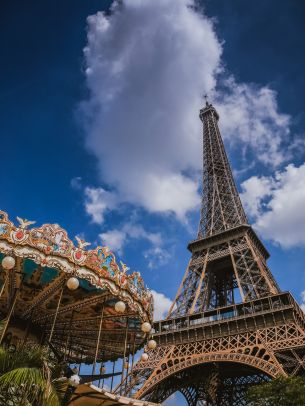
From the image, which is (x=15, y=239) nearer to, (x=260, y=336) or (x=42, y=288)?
(x=42, y=288)

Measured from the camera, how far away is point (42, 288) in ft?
34.4

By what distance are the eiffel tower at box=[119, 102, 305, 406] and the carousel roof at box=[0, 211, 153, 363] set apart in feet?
25.1

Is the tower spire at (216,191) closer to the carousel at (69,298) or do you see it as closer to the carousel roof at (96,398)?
the carousel at (69,298)

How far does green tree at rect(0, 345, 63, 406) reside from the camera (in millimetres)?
5293

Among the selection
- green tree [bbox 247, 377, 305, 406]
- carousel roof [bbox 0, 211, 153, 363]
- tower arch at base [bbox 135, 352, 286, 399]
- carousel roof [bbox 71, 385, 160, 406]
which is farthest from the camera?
tower arch at base [bbox 135, 352, 286, 399]

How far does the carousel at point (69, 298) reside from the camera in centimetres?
799

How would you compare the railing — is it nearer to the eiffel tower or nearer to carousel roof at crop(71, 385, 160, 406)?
the eiffel tower

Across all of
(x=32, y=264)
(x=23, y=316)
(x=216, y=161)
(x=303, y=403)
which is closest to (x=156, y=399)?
(x=303, y=403)

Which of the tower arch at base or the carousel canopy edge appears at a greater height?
the tower arch at base

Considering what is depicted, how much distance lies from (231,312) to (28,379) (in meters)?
22.2

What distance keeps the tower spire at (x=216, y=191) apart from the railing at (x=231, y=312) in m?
10.2

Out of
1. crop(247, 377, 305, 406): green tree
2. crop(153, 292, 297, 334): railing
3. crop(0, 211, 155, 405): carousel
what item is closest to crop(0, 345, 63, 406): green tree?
crop(0, 211, 155, 405): carousel

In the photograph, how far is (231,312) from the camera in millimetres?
25594

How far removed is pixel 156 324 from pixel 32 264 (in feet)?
67.9
